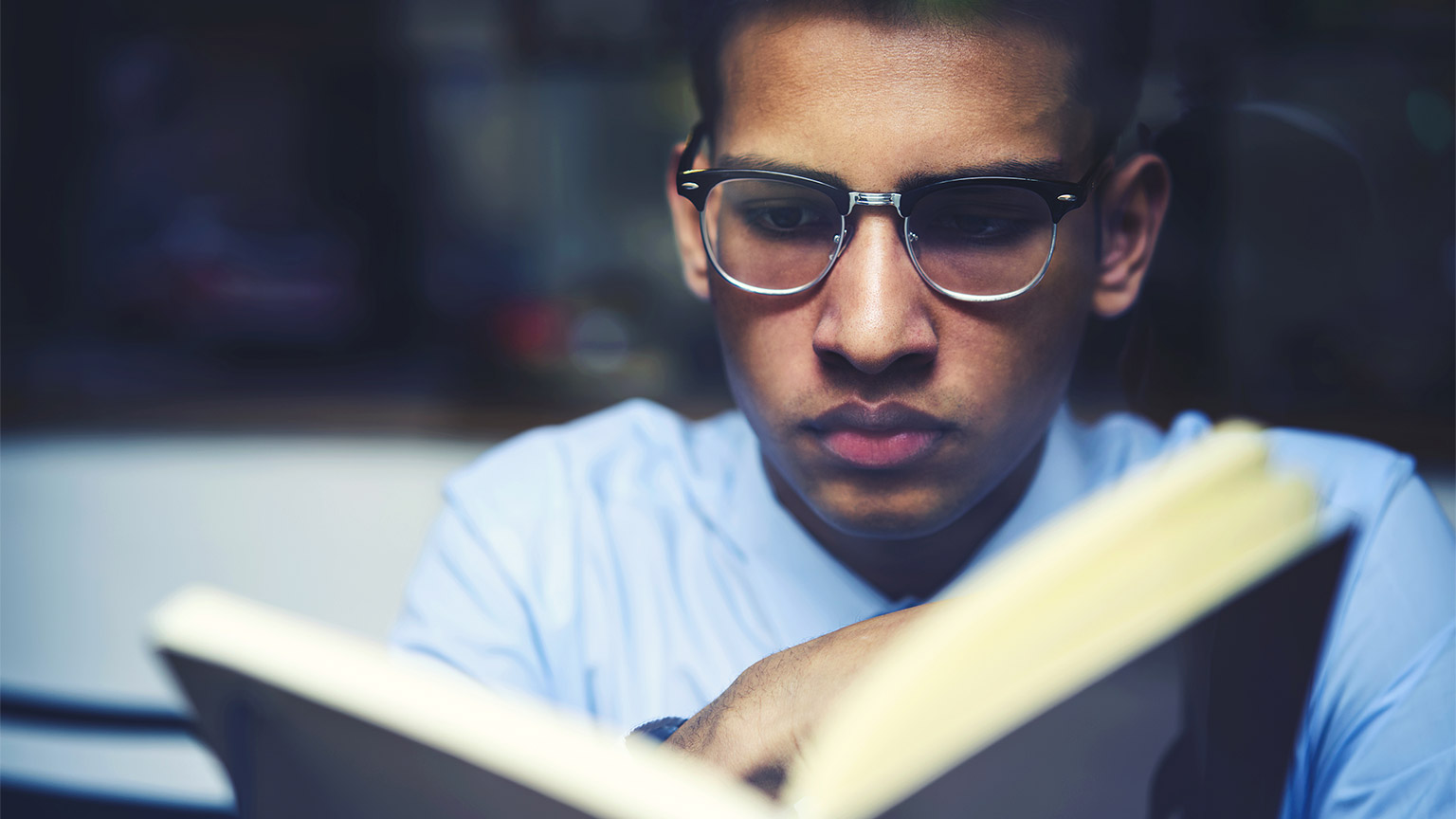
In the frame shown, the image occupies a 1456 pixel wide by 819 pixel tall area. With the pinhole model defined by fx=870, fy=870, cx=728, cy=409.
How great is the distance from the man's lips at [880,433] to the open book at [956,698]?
0.48ft

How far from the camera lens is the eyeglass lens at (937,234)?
0.48 meters

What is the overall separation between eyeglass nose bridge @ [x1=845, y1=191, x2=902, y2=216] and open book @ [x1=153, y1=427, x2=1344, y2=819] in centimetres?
19

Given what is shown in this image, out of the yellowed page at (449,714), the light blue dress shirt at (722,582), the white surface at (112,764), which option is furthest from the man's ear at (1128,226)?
the white surface at (112,764)

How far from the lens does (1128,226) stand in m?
0.58

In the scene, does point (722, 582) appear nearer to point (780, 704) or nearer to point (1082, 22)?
point (780, 704)

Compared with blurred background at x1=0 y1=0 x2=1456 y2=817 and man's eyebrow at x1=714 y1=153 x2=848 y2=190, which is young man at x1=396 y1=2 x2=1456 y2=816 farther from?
blurred background at x1=0 y1=0 x2=1456 y2=817

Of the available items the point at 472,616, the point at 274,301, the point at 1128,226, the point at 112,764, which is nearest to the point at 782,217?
the point at 1128,226

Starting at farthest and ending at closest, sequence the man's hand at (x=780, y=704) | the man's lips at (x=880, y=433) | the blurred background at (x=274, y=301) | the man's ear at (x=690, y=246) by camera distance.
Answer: the blurred background at (x=274, y=301) < the man's ear at (x=690, y=246) < the man's lips at (x=880, y=433) < the man's hand at (x=780, y=704)

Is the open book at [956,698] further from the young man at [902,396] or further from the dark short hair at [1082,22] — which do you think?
the dark short hair at [1082,22]

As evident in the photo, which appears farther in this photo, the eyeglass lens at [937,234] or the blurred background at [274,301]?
the blurred background at [274,301]

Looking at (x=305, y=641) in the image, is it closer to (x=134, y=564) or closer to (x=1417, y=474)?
Result: (x=1417, y=474)

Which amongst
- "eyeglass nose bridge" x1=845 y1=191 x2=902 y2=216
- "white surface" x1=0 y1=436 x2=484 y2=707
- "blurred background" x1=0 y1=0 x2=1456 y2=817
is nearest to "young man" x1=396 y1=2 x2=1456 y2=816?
"eyeglass nose bridge" x1=845 y1=191 x2=902 y2=216

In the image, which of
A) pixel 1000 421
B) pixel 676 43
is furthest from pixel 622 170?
pixel 1000 421

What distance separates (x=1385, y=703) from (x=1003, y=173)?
1.37ft
